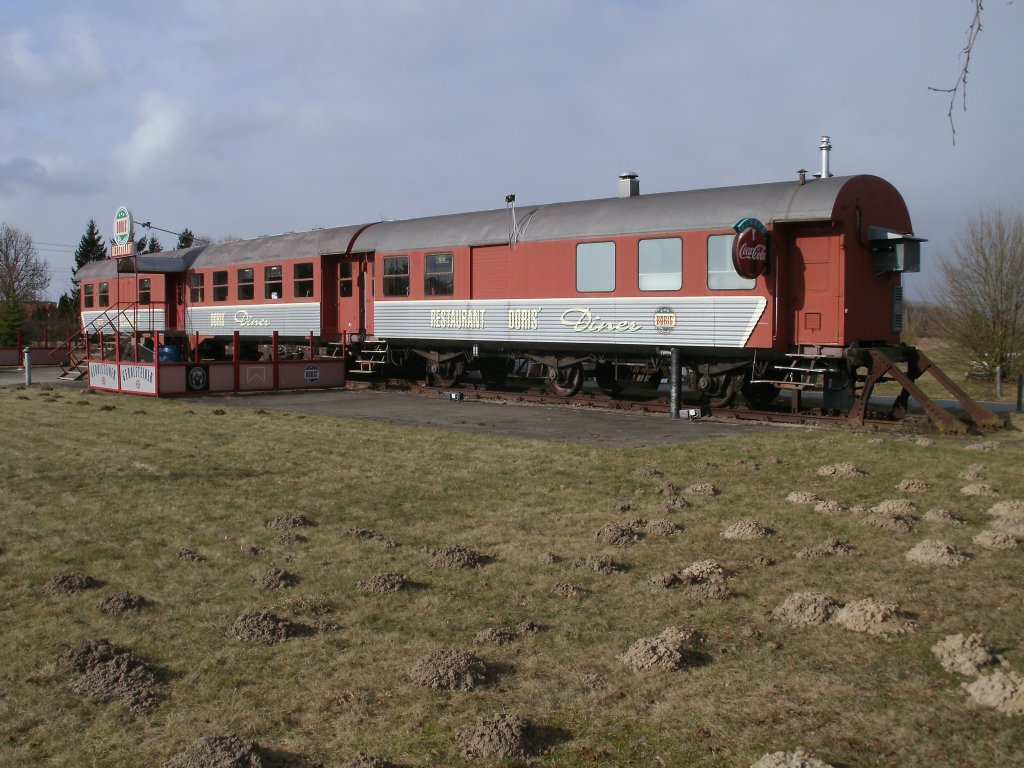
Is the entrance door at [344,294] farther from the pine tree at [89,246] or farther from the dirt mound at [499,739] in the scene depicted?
the pine tree at [89,246]

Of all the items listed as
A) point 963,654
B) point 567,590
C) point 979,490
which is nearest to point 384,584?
point 567,590

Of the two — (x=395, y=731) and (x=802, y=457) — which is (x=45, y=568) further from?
(x=802, y=457)

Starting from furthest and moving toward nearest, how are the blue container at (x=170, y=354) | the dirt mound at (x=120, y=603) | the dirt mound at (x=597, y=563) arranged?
the blue container at (x=170, y=354), the dirt mound at (x=597, y=563), the dirt mound at (x=120, y=603)

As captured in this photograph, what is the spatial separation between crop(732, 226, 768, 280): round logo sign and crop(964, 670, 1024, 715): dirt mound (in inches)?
405

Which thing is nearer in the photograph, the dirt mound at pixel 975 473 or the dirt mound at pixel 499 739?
the dirt mound at pixel 499 739

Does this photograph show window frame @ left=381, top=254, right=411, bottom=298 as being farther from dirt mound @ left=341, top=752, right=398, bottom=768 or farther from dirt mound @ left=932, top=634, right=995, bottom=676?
dirt mound @ left=341, top=752, right=398, bottom=768

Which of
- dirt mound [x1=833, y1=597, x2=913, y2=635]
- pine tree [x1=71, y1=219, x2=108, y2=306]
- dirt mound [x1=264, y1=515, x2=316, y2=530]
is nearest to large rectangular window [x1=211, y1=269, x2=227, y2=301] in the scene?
dirt mound [x1=264, y1=515, x2=316, y2=530]

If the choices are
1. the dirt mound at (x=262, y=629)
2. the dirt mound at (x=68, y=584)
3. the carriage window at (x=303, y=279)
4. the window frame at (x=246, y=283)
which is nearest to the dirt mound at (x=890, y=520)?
the dirt mound at (x=262, y=629)

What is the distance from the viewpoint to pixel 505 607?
5.44 meters

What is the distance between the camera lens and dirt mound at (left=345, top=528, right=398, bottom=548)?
6.77 metres

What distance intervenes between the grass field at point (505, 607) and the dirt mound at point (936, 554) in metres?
0.05

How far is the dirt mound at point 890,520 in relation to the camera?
22.5 ft

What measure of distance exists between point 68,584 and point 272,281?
19401mm

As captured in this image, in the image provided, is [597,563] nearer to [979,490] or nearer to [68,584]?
[68,584]
